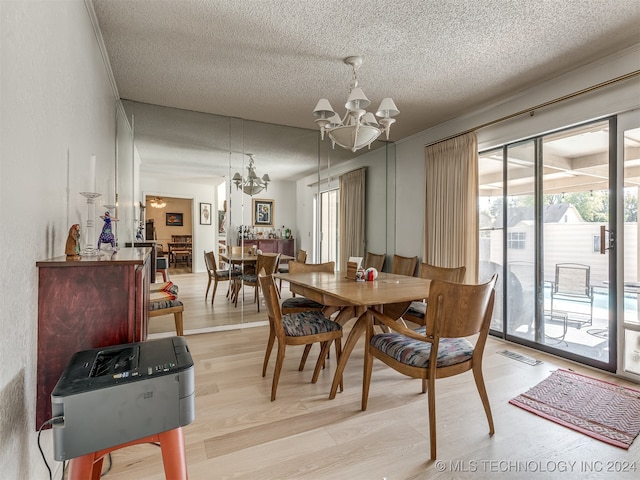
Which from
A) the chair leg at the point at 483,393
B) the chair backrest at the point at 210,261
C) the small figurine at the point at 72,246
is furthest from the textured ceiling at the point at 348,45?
the chair leg at the point at 483,393

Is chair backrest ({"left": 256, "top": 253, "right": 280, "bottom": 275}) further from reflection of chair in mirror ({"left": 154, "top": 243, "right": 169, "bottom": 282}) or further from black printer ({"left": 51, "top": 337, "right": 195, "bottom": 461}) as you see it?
black printer ({"left": 51, "top": 337, "right": 195, "bottom": 461})

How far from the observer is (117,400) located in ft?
3.19

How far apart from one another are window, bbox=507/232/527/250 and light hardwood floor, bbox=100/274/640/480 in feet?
4.14

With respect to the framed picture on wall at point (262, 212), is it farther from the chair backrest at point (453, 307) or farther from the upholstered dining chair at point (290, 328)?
the chair backrest at point (453, 307)

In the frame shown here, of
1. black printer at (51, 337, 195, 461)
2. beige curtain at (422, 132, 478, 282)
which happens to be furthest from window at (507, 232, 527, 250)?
black printer at (51, 337, 195, 461)

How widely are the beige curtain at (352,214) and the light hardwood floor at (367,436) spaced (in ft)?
8.48

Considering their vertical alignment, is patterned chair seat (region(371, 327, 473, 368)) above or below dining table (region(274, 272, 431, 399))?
below

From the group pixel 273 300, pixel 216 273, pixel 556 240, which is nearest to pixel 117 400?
pixel 273 300

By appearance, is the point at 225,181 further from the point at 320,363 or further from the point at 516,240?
the point at 516,240

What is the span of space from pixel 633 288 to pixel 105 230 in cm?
373

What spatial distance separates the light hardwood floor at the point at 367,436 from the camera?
156 cm

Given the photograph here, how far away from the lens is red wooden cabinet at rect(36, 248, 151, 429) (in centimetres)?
128

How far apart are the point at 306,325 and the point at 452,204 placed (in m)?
2.56

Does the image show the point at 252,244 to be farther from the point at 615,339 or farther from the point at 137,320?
the point at 615,339
